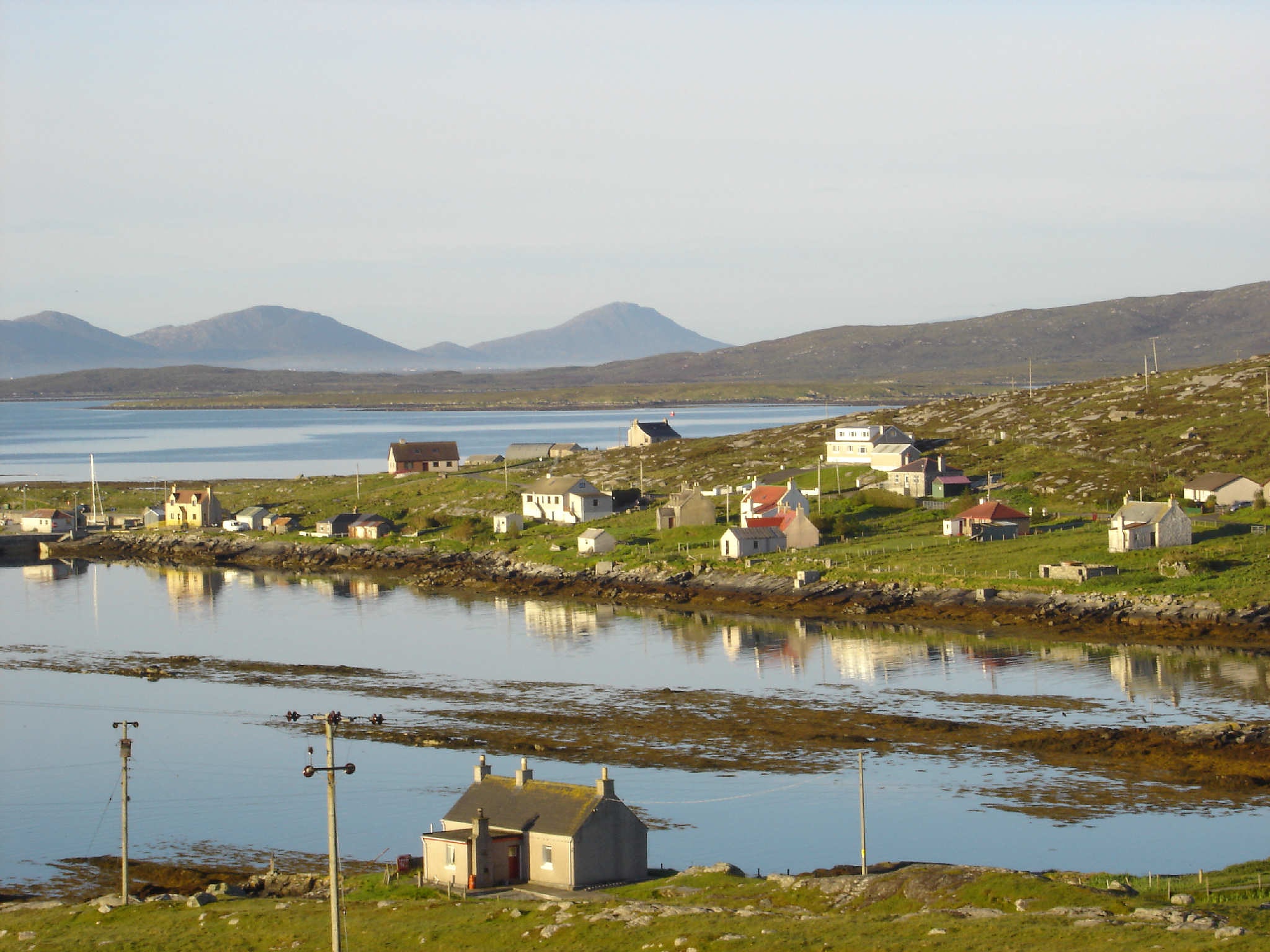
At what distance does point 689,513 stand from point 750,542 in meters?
9.10

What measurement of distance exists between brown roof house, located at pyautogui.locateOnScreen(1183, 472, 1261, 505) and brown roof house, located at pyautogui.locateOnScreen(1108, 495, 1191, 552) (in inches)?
431

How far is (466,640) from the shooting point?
66.2m

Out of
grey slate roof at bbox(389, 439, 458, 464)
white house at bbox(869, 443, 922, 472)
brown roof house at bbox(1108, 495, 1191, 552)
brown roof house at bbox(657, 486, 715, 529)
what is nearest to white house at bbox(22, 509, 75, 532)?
grey slate roof at bbox(389, 439, 458, 464)

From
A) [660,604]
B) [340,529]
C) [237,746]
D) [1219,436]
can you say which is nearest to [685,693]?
[237,746]

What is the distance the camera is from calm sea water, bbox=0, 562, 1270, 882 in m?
37.0

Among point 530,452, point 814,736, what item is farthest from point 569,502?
point 814,736

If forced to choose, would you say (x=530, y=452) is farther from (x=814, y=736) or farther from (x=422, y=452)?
(x=814, y=736)

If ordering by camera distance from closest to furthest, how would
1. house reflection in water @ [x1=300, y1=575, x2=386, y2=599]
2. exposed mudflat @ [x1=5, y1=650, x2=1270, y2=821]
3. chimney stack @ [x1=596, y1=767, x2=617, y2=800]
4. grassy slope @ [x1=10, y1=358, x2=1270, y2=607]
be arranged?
chimney stack @ [x1=596, y1=767, x2=617, y2=800]
exposed mudflat @ [x1=5, y1=650, x2=1270, y2=821]
grassy slope @ [x1=10, y1=358, x2=1270, y2=607]
house reflection in water @ [x1=300, y1=575, x2=386, y2=599]

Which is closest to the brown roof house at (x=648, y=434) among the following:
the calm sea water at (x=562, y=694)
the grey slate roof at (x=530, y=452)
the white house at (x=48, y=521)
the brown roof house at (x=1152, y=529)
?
the grey slate roof at (x=530, y=452)

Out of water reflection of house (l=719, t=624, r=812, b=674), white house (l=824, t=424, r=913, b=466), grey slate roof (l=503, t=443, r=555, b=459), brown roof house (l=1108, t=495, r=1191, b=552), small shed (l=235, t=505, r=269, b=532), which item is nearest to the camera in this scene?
water reflection of house (l=719, t=624, r=812, b=674)

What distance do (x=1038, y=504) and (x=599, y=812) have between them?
59.2m

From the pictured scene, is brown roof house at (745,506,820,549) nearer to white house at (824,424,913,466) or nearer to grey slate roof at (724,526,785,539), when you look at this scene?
grey slate roof at (724,526,785,539)

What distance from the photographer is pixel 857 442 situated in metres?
106

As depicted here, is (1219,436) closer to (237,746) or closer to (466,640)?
(466,640)
